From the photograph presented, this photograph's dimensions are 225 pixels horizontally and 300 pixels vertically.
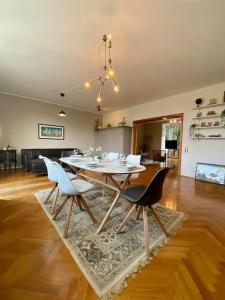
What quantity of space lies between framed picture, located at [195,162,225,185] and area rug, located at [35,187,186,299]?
2.40 meters

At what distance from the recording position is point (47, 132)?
6.14 m

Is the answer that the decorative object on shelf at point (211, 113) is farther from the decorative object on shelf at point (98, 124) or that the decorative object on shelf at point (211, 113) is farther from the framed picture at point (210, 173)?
the decorative object on shelf at point (98, 124)

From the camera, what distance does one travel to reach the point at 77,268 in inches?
51.6

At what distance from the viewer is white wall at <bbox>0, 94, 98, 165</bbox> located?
17.0 ft

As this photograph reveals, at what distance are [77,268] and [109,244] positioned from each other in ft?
1.32

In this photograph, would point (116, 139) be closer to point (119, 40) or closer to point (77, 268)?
point (119, 40)

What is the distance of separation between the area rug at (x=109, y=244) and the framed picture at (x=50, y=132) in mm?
4148

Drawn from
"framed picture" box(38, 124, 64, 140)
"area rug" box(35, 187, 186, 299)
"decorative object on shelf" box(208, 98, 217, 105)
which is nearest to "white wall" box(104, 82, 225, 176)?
"decorative object on shelf" box(208, 98, 217, 105)

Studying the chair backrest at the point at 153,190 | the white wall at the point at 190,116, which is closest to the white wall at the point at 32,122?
the white wall at the point at 190,116

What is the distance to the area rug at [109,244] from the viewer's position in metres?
1.23

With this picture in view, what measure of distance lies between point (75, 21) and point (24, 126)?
4553 millimetres

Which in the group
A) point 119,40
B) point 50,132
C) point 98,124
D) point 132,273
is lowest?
point 132,273

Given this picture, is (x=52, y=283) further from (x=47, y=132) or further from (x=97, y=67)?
(x=47, y=132)

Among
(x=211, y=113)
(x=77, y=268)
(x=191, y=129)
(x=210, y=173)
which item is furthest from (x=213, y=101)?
(x=77, y=268)
